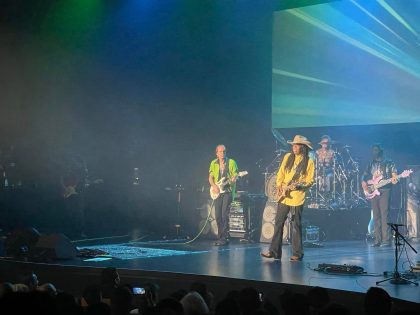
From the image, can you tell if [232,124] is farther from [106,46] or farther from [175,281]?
[175,281]

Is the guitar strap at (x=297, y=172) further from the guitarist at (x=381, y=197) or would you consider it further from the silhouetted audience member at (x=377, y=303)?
the silhouetted audience member at (x=377, y=303)

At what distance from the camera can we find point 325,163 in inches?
622

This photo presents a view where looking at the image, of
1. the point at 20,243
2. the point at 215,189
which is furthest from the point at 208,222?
the point at 20,243

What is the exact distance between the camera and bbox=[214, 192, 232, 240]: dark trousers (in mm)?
13969

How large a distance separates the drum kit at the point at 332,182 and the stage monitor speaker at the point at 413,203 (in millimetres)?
1131

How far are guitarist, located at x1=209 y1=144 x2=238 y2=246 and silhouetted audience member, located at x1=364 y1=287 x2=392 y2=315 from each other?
8.45m

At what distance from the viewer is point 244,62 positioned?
17.7 m

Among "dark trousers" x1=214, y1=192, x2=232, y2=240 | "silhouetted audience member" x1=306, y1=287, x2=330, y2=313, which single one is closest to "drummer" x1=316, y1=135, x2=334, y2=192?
"dark trousers" x1=214, y1=192, x2=232, y2=240

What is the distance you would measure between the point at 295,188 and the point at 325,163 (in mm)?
5059

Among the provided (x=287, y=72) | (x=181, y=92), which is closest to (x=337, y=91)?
(x=287, y=72)

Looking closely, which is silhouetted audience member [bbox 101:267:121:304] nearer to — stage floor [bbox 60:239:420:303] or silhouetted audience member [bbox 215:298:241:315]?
stage floor [bbox 60:239:420:303]

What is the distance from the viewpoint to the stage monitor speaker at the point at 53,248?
1039 cm

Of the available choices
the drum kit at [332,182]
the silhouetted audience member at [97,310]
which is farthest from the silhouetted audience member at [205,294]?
the drum kit at [332,182]

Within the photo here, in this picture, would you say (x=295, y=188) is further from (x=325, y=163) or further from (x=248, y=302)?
(x=248, y=302)
